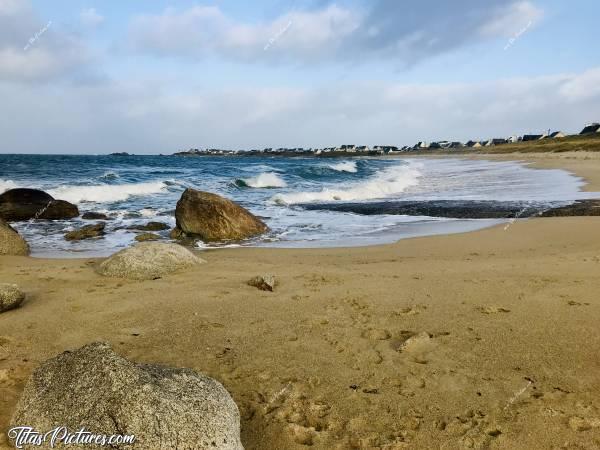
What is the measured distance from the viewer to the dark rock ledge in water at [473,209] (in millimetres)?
11297

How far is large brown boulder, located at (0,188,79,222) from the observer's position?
12.2 meters

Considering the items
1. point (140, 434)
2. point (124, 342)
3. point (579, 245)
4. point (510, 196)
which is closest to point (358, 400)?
point (140, 434)

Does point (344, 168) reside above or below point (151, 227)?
below

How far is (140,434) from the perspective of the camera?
224cm

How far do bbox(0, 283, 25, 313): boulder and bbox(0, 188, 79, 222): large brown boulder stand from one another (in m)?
8.41

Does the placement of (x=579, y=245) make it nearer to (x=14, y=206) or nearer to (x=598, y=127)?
(x=14, y=206)

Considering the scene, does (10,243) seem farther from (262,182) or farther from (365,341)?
(262,182)

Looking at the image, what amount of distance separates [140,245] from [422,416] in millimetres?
4666

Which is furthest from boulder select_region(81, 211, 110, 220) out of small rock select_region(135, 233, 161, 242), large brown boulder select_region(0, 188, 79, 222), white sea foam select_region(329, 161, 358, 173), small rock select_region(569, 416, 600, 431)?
white sea foam select_region(329, 161, 358, 173)

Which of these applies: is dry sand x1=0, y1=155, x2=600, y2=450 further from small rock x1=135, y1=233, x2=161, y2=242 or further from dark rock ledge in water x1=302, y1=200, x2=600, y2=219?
dark rock ledge in water x1=302, y1=200, x2=600, y2=219

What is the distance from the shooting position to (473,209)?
495 inches

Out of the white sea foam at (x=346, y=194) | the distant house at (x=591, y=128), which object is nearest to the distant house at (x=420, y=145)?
the distant house at (x=591, y=128)

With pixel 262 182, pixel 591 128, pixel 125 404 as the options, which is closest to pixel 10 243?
pixel 125 404

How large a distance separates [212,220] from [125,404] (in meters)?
7.69
